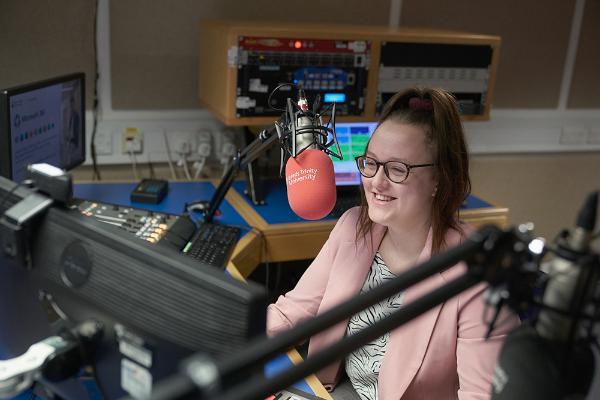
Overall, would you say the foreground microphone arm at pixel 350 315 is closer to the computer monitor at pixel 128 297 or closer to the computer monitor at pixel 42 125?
the computer monitor at pixel 128 297

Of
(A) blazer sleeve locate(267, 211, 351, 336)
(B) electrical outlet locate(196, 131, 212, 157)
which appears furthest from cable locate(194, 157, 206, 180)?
(A) blazer sleeve locate(267, 211, 351, 336)

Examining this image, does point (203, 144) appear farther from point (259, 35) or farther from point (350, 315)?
point (350, 315)

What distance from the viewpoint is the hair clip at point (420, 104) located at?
4.83ft

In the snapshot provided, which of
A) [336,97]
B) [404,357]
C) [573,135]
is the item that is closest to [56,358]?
[404,357]

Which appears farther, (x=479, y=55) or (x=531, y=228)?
(x=479, y=55)

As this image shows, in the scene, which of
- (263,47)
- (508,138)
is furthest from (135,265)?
(508,138)

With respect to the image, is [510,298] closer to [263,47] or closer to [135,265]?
[135,265]

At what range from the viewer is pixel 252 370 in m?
0.45

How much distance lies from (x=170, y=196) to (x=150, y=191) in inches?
3.6

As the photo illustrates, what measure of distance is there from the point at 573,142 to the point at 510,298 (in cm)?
Answer: 294

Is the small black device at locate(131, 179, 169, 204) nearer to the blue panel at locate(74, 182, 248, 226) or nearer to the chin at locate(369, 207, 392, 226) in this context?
the blue panel at locate(74, 182, 248, 226)

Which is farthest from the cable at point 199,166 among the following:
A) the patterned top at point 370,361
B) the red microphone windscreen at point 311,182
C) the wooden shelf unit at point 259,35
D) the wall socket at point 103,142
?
the red microphone windscreen at point 311,182

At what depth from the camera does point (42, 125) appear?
6.27 ft

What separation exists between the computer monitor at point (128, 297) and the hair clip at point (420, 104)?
0.92 metres
